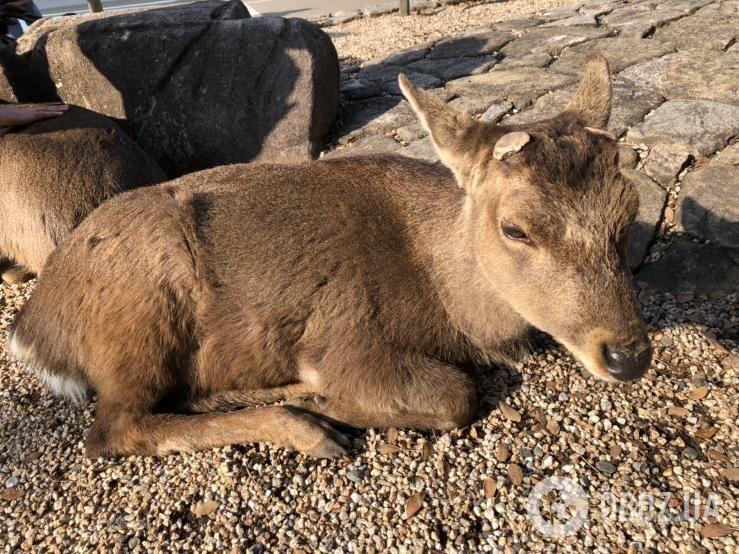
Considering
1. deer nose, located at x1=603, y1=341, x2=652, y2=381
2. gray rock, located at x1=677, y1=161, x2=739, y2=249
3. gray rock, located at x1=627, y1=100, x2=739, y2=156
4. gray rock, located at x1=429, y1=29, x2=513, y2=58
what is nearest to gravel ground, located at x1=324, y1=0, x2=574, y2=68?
gray rock, located at x1=429, y1=29, x2=513, y2=58

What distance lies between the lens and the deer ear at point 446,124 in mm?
3363

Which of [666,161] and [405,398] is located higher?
[666,161]

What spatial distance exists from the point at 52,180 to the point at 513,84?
4927 mm

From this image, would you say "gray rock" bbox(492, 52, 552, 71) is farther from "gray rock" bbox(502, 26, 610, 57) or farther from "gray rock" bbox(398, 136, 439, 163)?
"gray rock" bbox(398, 136, 439, 163)

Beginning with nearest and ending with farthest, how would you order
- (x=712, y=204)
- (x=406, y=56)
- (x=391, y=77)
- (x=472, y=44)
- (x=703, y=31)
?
(x=712, y=204)
(x=703, y=31)
(x=391, y=77)
(x=472, y=44)
(x=406, y=56)

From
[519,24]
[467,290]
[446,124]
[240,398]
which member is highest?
[446,124]

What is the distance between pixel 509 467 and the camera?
127 inches

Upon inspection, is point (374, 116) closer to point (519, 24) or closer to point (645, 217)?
point (645, 217)

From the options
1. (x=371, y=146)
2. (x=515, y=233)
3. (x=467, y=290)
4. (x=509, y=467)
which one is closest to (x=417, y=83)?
(x=371, y=146)

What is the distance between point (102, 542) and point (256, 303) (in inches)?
58.2

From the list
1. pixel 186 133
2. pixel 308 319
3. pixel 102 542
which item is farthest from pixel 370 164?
pixel 186 133

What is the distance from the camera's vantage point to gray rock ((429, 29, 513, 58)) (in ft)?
28.3

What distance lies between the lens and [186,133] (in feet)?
22.7

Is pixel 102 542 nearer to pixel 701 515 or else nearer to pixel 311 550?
pixel 311 550
